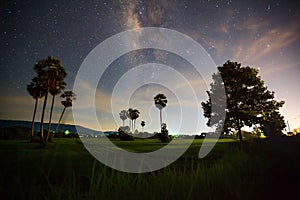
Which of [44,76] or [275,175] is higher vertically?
[44,76]

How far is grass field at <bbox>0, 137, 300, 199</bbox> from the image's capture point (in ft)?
5.18

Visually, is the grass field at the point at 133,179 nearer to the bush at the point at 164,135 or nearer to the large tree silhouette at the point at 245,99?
the large tree silhouette at the point at 245,99

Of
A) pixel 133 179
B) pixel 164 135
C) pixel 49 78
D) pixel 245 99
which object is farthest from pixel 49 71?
pixel 133 179

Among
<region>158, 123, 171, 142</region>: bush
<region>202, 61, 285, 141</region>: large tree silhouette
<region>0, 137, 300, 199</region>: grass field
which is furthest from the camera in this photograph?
<region>158, 123, 171, 142</region>: bush

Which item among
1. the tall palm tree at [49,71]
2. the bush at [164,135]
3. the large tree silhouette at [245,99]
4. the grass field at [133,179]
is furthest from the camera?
the bush at [164,135]

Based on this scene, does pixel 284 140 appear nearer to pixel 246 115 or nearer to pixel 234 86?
pixel 246 115

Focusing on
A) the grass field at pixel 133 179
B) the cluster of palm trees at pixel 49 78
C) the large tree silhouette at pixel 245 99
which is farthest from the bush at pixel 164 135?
the grass field at pixel 133 179

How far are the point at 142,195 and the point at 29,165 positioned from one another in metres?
1.15

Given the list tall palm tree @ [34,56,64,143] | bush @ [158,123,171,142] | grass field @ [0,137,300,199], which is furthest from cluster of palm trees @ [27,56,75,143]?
grass field @ [0,137,300,199]

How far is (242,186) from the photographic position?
248 cm

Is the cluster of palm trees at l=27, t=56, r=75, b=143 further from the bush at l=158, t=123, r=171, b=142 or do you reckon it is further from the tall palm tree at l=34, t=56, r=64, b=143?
the bush at l=158, t=123, r=171, b=142

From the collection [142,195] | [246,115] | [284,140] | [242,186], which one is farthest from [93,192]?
[246,115]

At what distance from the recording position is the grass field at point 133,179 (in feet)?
5.18

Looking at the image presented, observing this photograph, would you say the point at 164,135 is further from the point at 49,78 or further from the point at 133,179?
the point at 133,179
